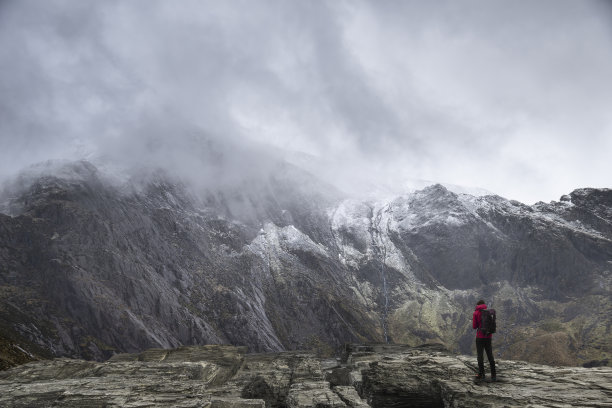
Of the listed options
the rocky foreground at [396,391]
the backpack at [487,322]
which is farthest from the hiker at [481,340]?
the rocky foreground at [396,391]

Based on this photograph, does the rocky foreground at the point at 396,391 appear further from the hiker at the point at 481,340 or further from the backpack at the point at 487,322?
the backpack at the point at 487,322

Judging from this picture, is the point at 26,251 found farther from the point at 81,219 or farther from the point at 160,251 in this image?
the point at 160,251

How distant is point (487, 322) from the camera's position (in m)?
20.1

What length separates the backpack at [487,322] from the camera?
20.0 meters

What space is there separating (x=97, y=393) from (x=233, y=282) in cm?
18363

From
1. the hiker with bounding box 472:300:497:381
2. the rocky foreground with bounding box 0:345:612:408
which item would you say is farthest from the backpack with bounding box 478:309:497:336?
the rocky foreground with bounding box 0:345:612:408

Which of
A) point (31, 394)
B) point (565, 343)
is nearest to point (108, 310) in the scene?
point (31, 394)

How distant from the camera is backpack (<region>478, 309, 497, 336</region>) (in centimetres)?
2003

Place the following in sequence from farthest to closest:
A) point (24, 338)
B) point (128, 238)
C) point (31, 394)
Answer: point (128, 238) < point (24, 338) < point (31, 394)

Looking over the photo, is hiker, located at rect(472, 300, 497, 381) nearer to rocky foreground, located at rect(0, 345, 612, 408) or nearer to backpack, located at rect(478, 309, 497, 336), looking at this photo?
backpack, located at rect(478, 309, 497, 336)

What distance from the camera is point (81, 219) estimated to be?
6870 inches

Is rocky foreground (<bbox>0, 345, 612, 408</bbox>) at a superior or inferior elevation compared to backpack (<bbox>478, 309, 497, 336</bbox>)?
inferior

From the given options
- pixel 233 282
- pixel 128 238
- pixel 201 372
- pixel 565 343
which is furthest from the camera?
pixel 233 282

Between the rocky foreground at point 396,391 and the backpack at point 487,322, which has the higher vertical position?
the backpack at point 487,322
